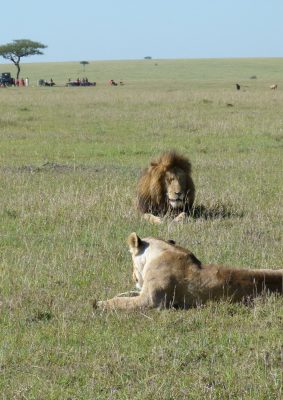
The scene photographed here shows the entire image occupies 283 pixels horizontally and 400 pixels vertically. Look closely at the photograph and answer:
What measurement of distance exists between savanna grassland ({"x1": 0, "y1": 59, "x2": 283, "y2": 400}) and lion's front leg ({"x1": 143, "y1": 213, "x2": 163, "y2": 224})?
17cm

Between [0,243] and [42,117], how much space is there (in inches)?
707

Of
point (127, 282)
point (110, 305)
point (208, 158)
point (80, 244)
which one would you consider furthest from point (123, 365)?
point (208, 158)

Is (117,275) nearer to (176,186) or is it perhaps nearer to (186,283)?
(186,283)

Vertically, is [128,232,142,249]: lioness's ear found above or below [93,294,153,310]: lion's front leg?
above

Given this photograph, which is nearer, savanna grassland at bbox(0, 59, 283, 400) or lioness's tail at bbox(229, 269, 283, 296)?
savanna grassland at bbox(0, 59, 283, 400)

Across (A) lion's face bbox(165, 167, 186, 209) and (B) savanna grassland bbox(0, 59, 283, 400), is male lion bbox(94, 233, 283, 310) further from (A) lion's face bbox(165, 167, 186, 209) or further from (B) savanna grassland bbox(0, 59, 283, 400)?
(A) lion's face bbox(165, 167, 186, 209)

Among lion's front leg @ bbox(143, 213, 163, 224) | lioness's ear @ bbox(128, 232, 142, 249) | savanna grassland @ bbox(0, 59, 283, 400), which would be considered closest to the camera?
savanna grassland @ bbox(0, 59, 283, 400)

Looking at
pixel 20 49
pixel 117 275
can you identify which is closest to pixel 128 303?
pixel 117 275

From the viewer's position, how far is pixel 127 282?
264 inches

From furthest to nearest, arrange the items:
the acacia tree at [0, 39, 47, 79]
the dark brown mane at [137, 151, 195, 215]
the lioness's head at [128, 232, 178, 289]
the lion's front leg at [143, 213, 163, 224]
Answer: the acacia tree at [0, 39, 47, 79] → the dark brown mane at [137, 151, 195, 215] → the lion's front leg at [143, 213, 163, 224] → the lioness's head at [128, 232, 178, 289]

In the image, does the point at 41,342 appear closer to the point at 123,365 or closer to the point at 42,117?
the point at 123,365

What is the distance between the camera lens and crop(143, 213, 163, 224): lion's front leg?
9523 mm

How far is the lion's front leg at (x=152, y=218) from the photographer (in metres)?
9.52

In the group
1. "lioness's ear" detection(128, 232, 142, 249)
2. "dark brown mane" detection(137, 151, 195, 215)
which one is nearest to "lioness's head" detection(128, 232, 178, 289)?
"lioness's ear" detection(128, 232, 142, 249)
